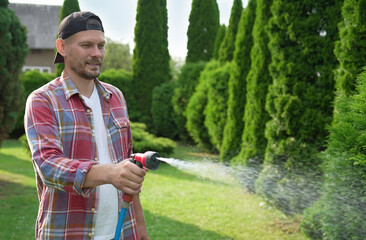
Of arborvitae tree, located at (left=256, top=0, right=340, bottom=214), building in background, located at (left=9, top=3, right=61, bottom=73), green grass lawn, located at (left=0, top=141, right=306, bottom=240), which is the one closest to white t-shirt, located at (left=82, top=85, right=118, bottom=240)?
green grass lawn, located at (left=0, top=141, right=306, bottom=240)

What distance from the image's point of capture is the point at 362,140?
9.39ft

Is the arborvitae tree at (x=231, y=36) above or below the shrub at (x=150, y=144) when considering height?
above

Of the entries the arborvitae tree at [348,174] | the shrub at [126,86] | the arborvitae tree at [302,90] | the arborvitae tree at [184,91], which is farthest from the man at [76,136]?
the shrub at [126,86]

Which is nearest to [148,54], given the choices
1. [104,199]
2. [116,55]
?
[104,199]

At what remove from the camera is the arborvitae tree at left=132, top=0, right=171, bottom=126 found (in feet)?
51.5

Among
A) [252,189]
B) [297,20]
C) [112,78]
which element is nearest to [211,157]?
[252,189]

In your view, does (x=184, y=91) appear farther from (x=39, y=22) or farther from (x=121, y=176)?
(x=39, y=22)

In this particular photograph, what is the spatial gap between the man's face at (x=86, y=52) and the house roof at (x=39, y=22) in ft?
84.7

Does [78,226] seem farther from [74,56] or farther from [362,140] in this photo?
[362,140]

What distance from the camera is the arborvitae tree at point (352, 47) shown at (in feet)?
13.8

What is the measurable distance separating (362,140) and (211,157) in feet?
30.4

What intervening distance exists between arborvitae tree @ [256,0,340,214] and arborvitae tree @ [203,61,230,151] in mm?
5397

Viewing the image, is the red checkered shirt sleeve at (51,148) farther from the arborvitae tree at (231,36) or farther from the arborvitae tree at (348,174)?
the arborvitae tree at (231,36)

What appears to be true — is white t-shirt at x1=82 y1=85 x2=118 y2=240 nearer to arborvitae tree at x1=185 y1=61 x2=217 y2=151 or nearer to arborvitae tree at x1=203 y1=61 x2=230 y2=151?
arborvitae tree at x1=203 y1=61 x2=230 y2=151
